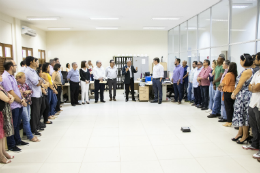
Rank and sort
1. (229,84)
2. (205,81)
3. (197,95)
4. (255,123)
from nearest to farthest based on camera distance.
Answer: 1. (255,123)
2. (229,84)
3. (205,81)
4. (197,95)

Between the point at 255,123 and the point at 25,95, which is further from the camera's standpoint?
the point at 25,95

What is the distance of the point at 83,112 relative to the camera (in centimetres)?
633

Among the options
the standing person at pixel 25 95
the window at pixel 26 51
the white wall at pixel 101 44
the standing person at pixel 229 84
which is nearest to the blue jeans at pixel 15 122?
the standing person at pixel 25 95

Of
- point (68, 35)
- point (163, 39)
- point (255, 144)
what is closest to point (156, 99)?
point (255, 144)

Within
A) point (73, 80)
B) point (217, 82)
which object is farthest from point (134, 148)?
point (73, 80)

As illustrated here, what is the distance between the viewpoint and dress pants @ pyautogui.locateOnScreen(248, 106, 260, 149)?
301cm

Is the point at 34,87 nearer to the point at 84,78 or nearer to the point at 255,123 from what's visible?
the point at 84,78

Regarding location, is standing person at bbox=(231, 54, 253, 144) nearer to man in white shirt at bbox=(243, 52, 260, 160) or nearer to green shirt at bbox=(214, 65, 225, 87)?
man in white shirt at bbox=(243, 52, 260, 160)

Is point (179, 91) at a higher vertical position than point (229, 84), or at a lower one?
lower

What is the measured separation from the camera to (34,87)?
13.3ft

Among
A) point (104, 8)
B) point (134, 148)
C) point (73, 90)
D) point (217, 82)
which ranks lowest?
point (134, 148)

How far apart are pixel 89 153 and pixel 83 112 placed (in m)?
3.10

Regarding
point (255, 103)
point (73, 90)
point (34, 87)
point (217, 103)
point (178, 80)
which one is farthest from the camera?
point (178, 80)

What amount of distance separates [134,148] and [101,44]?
939 centimetres
